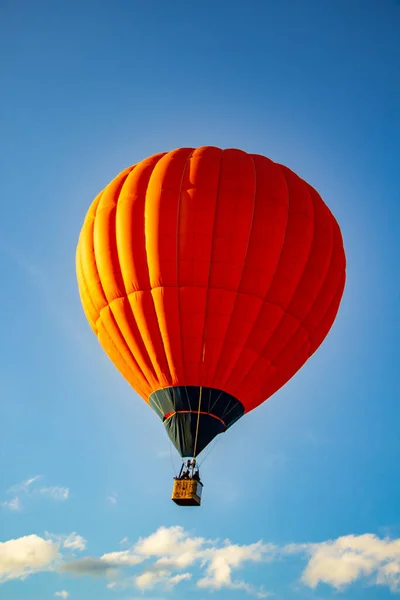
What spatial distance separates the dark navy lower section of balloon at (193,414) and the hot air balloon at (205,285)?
0.08 feet

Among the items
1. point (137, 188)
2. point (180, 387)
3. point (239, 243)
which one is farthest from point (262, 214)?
point (180, 387)

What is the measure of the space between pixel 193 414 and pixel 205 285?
2999 millimetres

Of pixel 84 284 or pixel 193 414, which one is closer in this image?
pixel 193 414

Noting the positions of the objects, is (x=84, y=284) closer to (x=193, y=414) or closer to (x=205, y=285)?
(x=205, y=285)

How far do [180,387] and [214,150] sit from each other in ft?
20.2

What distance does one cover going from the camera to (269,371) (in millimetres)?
16516

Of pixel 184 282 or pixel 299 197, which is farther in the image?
pixel 299 197

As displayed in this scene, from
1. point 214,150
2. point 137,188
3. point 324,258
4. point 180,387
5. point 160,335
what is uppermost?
point 214,150

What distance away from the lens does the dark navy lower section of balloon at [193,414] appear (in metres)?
15.5

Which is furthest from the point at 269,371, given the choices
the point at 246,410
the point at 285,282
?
the point at 285,282

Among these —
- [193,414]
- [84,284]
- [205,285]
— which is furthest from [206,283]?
[84,284]

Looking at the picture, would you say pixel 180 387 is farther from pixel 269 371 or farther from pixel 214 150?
pixel 214 150

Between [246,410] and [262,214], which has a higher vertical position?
[262,214]

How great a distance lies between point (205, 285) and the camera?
51.5 ft
